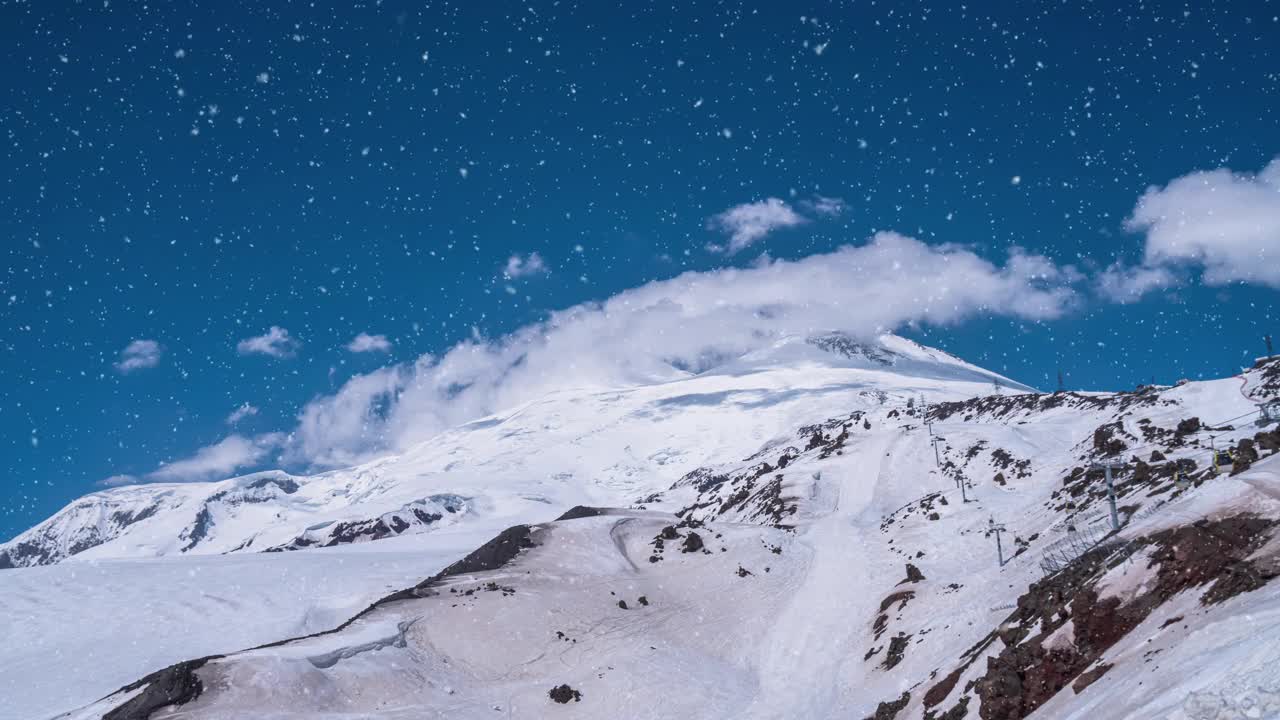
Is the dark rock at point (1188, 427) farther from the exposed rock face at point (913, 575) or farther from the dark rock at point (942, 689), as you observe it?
the dark rock at point (942, 689)

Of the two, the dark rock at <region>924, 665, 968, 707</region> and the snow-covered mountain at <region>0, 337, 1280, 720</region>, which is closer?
the snow-covered mountain at <region>0, 337, 1280, 720</region>

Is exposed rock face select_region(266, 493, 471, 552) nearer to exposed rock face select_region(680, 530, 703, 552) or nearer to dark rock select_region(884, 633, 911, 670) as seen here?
exposed rock face select_region(680, 530, 703, 552)

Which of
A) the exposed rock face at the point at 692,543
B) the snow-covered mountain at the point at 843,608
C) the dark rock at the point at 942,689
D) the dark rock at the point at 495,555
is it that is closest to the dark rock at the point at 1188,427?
the snow-covered mountain at the point at 843,608

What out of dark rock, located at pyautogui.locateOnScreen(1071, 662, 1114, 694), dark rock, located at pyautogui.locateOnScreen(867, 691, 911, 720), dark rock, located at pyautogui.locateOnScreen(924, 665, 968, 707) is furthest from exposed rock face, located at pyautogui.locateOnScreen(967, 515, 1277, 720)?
dark rock, located at pyautogui.locateOnScreen(867, 691, 911, 720)

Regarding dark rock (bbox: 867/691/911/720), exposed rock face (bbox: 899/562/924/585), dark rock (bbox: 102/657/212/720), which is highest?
dark rock (bbox: 102/657/212/720)

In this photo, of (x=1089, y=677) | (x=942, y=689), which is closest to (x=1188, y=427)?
(x=942, y=689)

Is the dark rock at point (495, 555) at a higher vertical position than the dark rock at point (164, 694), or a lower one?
higher

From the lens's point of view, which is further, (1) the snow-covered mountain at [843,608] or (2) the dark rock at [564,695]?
(2) the dark rock at [564,695]

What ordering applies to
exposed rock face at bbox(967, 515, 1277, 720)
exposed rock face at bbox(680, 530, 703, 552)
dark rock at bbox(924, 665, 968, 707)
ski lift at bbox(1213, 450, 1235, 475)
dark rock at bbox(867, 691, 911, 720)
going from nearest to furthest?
exposed rock face at bbox(967, 515, 1277, 720), dark rock at bbox(924, 665, 968, 707), dark rock at bbox(867, 691, 911, 720), ski lift at bbox(1213, 450, 1235, 475), exposed rock face at bbox(680, 530, 703, 552)

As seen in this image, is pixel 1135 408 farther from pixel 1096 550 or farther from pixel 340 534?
pixel 340 534

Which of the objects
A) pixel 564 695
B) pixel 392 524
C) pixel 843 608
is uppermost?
pixel 392 524

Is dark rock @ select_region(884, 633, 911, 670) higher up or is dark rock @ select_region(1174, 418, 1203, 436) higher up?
dark rock @ select_region(1174, 418, 1203, 436)

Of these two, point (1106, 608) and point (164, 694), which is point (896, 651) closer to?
point (1106, 608)

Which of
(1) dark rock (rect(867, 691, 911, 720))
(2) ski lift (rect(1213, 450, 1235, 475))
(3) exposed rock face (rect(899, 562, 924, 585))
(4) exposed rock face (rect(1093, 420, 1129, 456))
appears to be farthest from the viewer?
(4) exposed rock face (rect(1093, 420, 1129, 456))
